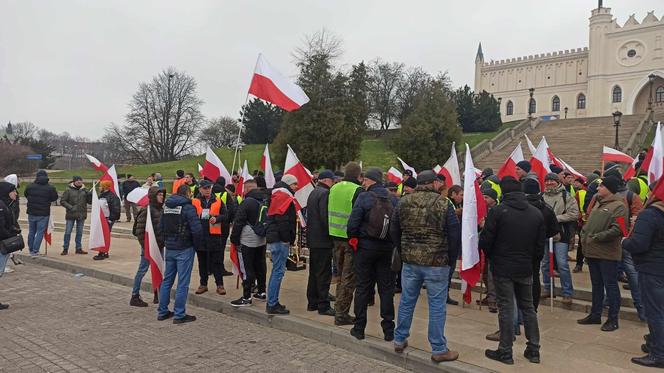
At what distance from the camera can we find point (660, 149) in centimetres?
791

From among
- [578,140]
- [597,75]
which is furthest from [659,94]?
[578,140]

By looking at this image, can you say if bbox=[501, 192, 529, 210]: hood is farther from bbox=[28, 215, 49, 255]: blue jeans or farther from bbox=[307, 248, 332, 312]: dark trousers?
bbox=[28, 215, 49, 255]: blue jeans

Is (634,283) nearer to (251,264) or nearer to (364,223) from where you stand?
(364,223)

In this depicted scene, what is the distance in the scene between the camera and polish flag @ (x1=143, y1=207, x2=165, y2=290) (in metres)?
7.75

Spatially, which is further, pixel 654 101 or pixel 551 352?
pixel 654 101

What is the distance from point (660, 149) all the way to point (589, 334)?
11.2 feet

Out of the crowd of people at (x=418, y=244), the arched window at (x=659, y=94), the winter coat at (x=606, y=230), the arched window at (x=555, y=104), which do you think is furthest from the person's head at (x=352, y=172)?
the arched window at (x=555, y=104)

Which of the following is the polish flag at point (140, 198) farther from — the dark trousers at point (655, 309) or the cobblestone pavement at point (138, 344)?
the dark trousers at point (655, 309)

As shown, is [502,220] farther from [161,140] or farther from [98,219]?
[161,140]

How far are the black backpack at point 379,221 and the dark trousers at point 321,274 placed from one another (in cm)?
138

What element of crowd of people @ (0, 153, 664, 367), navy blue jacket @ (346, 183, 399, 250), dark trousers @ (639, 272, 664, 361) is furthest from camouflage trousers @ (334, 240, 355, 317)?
dark trousers @ (639, 272, 664, 361)

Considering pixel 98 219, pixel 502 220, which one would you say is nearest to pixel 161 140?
pixel 98 219

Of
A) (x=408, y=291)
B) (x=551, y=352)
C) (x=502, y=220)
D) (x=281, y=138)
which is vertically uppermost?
(x=281, y=138)

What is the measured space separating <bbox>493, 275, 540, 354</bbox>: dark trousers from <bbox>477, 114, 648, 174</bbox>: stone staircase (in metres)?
27.8
